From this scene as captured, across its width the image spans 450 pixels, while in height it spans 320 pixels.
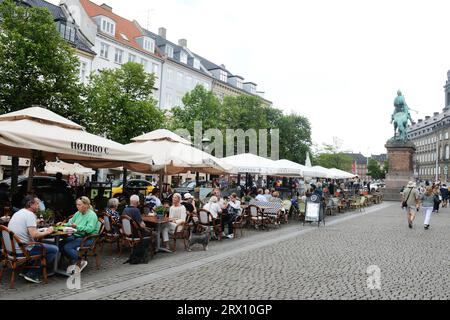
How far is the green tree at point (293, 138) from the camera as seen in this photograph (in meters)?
67.4

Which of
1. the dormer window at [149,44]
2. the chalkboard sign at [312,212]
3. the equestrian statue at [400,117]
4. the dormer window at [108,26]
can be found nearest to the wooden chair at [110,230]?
the chalkboard sign at [312,212]

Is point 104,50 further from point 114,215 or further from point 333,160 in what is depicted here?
point 333,160

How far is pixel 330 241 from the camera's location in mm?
12641

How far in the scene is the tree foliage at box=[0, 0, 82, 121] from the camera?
73.6 ft

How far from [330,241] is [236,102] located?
45678 millimetres

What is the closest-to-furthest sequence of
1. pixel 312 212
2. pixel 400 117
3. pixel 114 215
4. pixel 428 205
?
pixel 114 215 < pixel 428 205 < pixel 312 212 < pixel 400 117

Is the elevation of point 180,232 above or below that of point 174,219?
below

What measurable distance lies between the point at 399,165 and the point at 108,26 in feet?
117

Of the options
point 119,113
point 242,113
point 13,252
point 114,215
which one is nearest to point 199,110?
point 242,113

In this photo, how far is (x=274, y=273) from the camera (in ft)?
26.6

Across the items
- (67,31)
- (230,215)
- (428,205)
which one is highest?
(67,31)

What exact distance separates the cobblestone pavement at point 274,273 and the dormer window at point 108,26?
135ft

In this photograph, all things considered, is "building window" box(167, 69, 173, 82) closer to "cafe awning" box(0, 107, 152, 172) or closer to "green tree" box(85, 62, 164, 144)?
"green tree" box(85, 62, 164, 144)
